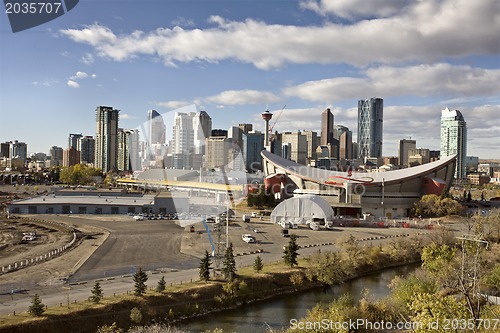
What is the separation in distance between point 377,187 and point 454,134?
4007 inches

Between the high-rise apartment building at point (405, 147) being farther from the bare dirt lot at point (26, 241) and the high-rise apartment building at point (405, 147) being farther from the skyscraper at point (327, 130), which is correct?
the bare dirt lot at point (26, 241)

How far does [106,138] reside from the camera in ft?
299

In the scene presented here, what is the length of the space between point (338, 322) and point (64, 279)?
10.3m

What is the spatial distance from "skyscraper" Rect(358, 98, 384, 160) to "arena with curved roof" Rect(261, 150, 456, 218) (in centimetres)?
13922

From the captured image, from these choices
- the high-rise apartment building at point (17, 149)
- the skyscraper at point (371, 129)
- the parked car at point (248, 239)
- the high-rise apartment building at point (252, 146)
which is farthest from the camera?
the skyscraper at point (371, 129)

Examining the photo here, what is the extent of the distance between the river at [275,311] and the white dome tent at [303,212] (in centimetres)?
1155

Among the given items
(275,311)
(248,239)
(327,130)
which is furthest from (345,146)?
(275,311)

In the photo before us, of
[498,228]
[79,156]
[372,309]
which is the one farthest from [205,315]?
[79,156]

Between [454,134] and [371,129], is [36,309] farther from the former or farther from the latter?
[371,129]

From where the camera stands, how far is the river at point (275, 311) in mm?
13180

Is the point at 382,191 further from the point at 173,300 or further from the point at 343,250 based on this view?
the point at 173,300

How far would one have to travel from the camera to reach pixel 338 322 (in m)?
9.78

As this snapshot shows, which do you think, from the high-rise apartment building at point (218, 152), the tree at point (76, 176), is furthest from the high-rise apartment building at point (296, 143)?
the tree at point (76, 176)

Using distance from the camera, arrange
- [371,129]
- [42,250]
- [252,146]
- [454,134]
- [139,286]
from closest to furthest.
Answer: [139,286], [42,250], [252,146], [454,134], [371,129]
